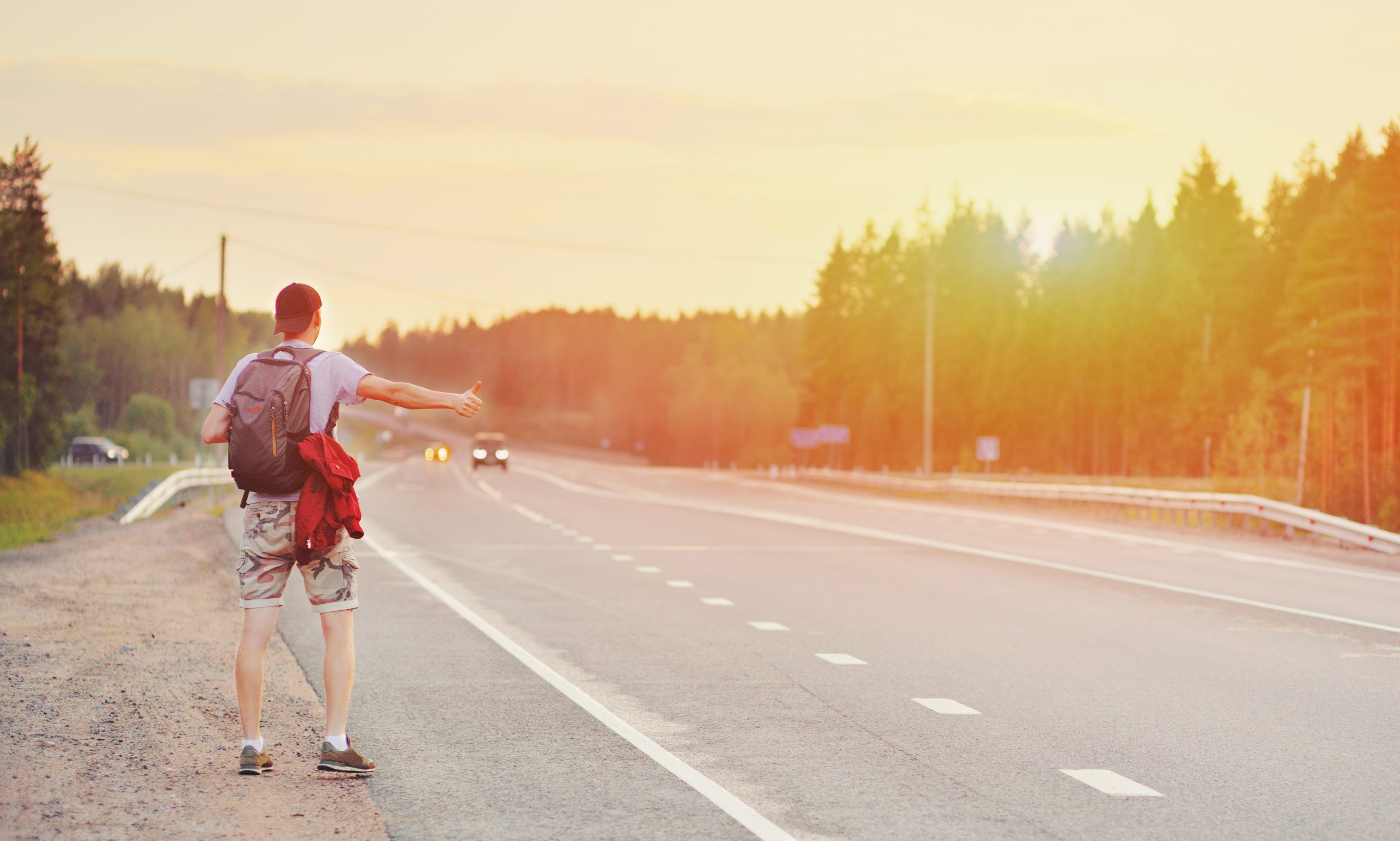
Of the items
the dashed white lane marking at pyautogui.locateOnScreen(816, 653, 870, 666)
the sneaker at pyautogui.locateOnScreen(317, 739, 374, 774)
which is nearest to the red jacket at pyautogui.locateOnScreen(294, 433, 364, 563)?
the sneaker at pyautogui.locateOnScreen(317, 739, 374, 774)

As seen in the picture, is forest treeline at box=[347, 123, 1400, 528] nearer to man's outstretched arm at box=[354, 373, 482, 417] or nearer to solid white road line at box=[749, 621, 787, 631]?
solid white road line at box=[749, 621, 787, 631]

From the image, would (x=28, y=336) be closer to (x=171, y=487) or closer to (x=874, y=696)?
(x=171, y=487)

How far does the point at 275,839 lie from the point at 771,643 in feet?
22.0

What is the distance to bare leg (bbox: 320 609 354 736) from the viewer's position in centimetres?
681

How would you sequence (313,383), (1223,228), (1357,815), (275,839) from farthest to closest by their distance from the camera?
(1223,228) < (313,383) < (1357,815) < (275,839)

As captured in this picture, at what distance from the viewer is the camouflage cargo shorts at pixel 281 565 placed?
22.1 ft

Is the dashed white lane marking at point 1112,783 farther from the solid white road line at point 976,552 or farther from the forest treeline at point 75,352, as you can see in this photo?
the forest treeline at point 75,352

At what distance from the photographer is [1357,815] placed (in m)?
→ 6.24

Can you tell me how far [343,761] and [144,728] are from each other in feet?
5.39

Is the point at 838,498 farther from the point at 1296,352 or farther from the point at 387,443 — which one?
the point at 387,443

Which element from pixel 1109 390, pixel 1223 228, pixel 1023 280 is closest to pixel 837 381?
pixel 1023 280

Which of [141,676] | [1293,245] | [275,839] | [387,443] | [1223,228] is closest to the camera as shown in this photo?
[275,839]

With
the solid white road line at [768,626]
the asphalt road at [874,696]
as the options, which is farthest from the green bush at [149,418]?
the solid white road line at [768,626]

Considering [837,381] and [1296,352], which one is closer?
[1296,352]
